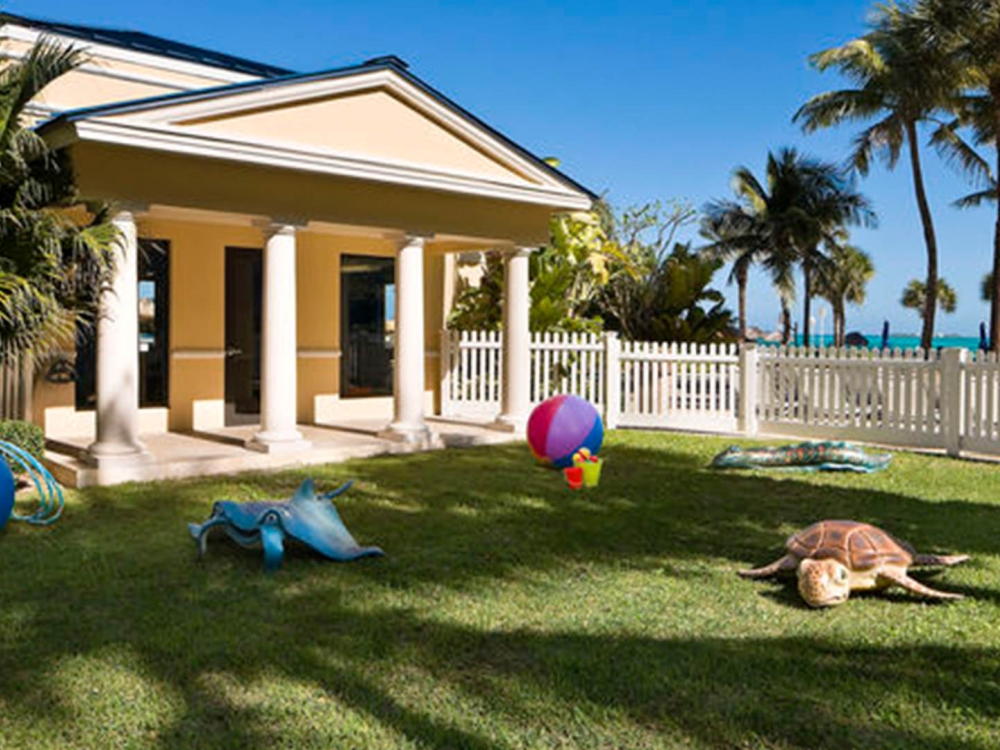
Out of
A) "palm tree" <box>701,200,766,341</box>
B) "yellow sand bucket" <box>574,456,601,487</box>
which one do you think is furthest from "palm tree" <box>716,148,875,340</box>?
"yellow sand bucket" <box>574,456,601,487</box>

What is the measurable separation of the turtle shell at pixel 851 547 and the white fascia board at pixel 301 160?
733 centimetres

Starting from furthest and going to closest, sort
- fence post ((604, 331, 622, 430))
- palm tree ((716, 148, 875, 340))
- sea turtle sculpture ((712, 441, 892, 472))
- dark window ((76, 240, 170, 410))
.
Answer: palm tree ((716, 148, 875, 340)) → fence post ((604, 331, 622, 430)) → dark window ((76, 240, 170, 410)) → sea turtle sculpture ((712, 441, 892, 472))

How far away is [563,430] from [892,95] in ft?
70.0

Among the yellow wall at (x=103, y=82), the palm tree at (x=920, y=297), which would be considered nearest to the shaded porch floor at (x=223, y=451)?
the yellow wall at (x=103, y=82)

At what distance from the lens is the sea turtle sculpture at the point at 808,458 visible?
35.4ft

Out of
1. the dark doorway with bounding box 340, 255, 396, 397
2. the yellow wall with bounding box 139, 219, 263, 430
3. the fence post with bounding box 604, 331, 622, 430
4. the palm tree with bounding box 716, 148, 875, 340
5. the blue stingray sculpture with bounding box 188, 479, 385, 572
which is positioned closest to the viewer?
the blue stingray sculpture with bounding box 188, 479, 385, 572

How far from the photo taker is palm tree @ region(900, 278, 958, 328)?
302ft

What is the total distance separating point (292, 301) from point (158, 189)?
200 centimetres

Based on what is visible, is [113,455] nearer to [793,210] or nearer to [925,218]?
[925,218]

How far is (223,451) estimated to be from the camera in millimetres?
11148

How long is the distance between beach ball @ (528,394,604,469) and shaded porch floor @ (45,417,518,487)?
7.11 ft

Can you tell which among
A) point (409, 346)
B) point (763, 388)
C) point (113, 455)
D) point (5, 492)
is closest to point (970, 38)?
point (763, 388)

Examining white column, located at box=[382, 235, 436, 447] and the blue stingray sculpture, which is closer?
the blue stingray sculpture

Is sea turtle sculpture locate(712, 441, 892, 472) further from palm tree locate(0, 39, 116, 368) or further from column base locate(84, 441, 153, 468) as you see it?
palm tree locate(0, 39, 116, 368)
